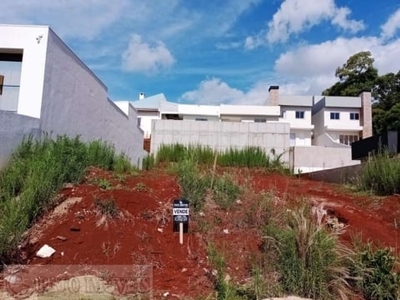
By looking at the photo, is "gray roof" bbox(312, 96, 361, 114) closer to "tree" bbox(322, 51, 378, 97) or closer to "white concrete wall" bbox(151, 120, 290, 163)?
"tree" bbox(322, 51, 378, 97)

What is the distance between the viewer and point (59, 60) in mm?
12133

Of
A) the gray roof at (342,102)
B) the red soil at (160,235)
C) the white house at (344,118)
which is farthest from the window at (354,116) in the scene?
the red soil at (160,235)

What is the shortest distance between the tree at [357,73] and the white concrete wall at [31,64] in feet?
126

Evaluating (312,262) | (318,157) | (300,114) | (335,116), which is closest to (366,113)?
(335,116)

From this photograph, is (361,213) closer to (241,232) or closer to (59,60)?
(241,232)

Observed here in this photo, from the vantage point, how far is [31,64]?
1126 centimetres

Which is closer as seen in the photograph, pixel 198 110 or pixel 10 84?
pixel 10 84

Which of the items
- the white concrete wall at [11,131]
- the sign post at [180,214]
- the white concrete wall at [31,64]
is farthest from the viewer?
the white concrete wall at [31,64]

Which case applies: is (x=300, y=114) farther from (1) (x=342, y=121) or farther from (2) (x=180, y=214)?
(2) (x=180, y=214)

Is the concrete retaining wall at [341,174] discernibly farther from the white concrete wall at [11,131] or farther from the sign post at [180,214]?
the white concrete wall at [11,131]

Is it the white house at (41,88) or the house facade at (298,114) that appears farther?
the house facade at (298,114)

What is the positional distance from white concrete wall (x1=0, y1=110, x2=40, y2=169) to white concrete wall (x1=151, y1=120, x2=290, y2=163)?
54.4 ft

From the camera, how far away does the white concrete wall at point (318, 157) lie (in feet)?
94.8

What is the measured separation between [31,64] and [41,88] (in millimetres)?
731
